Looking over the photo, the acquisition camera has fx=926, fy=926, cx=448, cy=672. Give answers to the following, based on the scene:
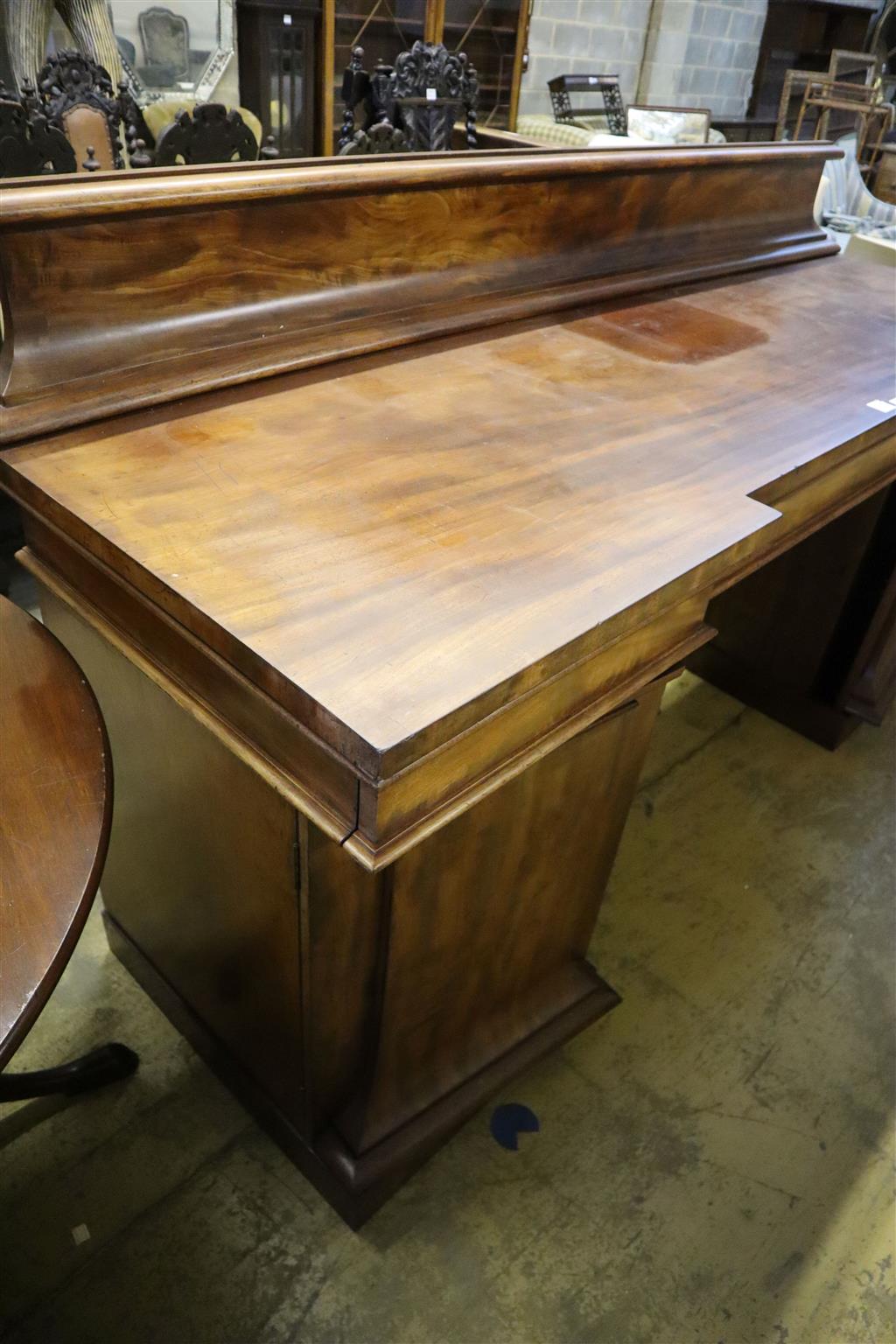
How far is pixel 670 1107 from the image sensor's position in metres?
1.42

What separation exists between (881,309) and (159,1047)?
1744 millimetres

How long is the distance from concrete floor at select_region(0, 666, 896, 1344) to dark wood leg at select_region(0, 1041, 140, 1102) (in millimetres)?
33

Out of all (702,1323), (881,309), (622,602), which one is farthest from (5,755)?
(881,309)

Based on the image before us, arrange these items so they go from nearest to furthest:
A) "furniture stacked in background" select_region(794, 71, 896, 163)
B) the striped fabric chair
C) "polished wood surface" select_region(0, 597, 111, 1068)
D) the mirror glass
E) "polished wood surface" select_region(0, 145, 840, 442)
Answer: "polished wood surface" select_region(0, 597, 111, 1068) → "polished wood surface" select_region(0, 145, 840, 442) → the mirror glass → the striped fabric chair → "furniture stacked in background" select_region(794, 71, 896, 163)

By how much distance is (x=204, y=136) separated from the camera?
6.49 feet

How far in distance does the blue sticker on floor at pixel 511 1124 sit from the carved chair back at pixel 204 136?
1889 millimetres

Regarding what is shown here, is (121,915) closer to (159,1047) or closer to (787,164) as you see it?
(159,1047)

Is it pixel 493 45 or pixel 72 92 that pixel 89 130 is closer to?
pixel 72 92

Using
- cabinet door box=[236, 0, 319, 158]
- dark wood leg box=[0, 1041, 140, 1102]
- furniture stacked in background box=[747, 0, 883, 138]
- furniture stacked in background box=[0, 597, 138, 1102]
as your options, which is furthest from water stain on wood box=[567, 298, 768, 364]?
furniture stacked in background box=[747, 0, 883, 138]

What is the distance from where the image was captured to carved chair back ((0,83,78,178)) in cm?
190

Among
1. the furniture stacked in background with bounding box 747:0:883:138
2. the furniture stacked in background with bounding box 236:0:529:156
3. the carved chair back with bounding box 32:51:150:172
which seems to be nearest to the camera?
the carved chair back with bounding box 32:51:150:172

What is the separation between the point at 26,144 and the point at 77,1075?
181 cm

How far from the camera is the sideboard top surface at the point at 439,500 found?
0.70 meters

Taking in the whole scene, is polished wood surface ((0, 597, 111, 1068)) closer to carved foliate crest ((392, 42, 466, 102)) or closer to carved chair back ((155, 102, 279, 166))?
carved chair back ((155, 102, 279, 166))
